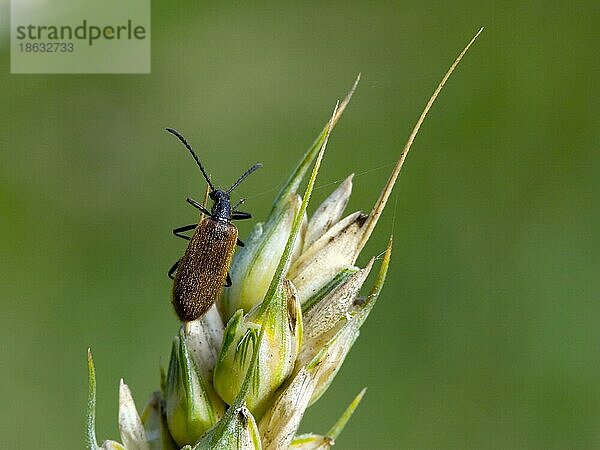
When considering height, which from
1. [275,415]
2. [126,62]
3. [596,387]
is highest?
[126,62]

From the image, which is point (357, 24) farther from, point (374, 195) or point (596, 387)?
point (596, 387)

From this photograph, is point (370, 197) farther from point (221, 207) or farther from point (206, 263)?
point (206, 263)

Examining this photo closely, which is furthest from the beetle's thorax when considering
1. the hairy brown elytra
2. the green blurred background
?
the green blurred background

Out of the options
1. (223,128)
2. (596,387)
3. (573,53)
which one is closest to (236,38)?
(223,128)

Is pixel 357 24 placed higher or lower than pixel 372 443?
higher

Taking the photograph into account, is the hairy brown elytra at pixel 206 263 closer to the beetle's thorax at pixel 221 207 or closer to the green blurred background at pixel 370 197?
the beetle's thorax at pixel 221 207

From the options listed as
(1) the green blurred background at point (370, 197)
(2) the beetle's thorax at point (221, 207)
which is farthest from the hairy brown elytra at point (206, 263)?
(1) the green blurred background at point (370, 197)

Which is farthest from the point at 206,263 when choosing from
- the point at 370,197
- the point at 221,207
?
the point at 370,197
